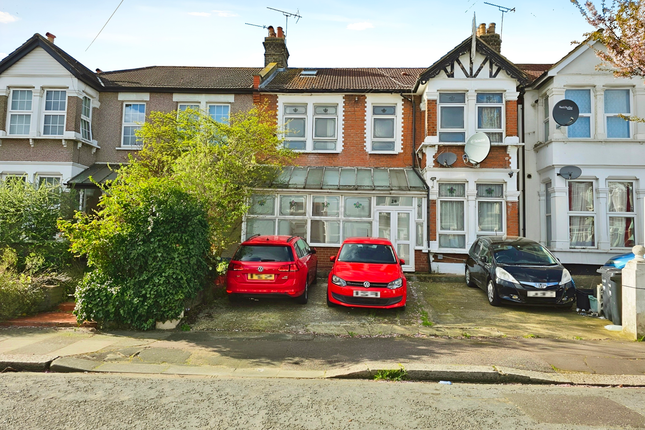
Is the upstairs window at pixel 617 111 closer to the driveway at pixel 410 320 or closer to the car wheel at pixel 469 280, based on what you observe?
the car wheel at pixel 469 280

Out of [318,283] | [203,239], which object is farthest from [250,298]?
[318,283]

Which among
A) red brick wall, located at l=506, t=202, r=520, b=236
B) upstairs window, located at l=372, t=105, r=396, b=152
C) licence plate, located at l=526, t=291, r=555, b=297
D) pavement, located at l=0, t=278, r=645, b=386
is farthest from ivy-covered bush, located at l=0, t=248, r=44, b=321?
red brick wall, located at l=506, t=202, r=520, b=236

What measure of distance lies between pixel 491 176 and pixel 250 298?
9.46 meters

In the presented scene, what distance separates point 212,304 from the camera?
30.9ft

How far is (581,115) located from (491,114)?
9.95ft

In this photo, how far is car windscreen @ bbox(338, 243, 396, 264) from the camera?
9.46 meters

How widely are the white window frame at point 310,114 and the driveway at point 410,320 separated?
22.6 ft

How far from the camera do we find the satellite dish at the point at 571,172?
42.8ft

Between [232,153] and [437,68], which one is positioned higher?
[437,68]

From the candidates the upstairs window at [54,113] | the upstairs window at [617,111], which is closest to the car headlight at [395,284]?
the upstairs window at [617,111]

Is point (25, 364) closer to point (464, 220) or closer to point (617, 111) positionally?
point (464, 220)

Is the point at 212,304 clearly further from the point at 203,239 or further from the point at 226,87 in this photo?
the point at 226,87

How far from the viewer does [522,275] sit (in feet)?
29.8

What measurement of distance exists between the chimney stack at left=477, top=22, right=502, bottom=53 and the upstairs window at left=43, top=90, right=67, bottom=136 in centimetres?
1738
